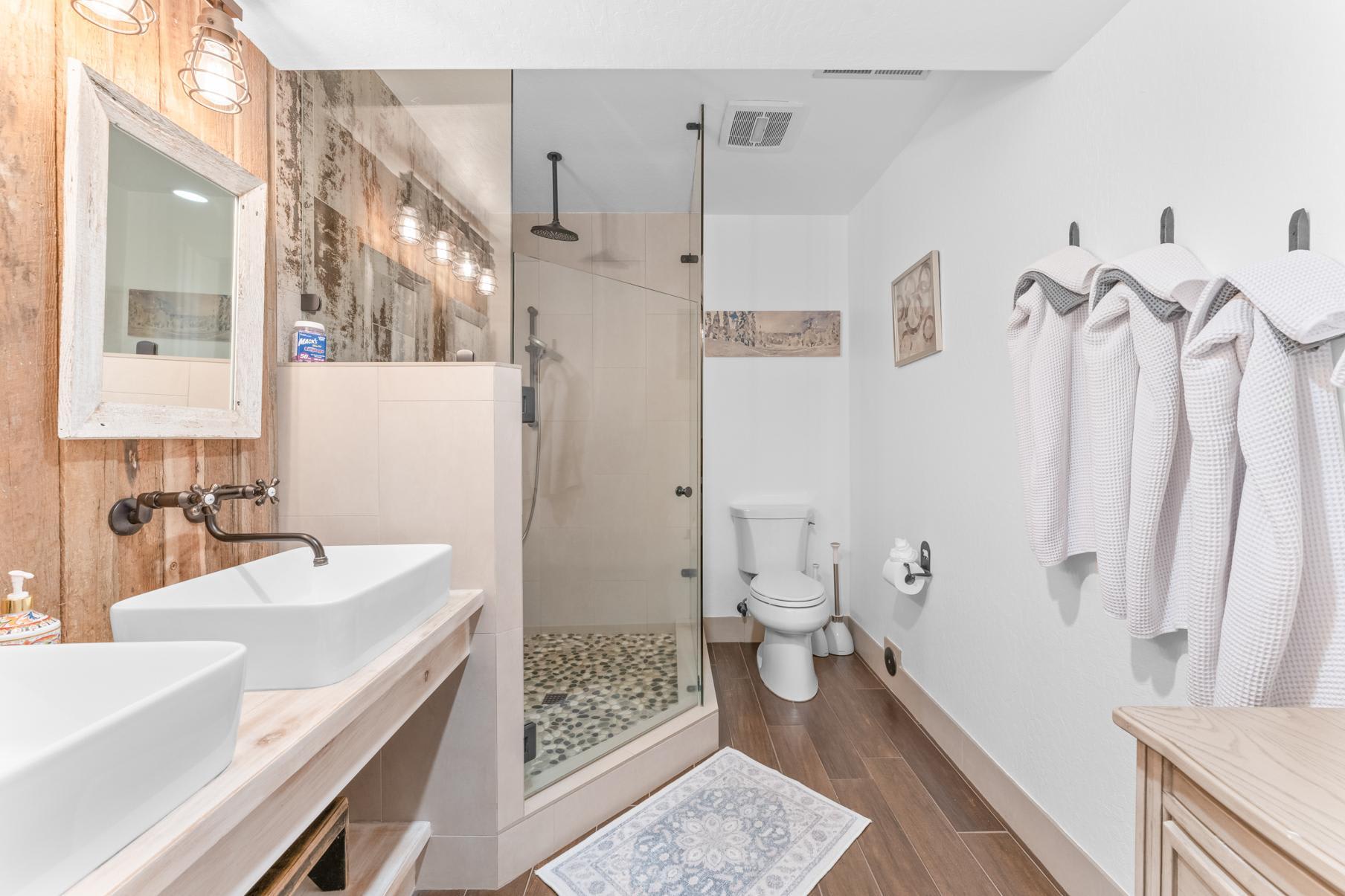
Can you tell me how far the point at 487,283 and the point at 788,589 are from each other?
5.66ft

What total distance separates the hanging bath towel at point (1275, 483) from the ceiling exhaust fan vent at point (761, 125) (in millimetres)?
1571

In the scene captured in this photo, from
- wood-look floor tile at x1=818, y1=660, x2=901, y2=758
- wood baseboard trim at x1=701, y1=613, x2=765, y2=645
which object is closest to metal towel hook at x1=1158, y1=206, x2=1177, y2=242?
wood-look floor tile at x1=818, y1=660, x2=901, y2=758

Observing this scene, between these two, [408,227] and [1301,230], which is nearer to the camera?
[1301,230]

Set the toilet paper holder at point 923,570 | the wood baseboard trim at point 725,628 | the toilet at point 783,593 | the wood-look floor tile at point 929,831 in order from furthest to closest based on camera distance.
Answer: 1. the wood baseboard trim at point 725,628
2. the toilet at point 783,593
3. the toilet paper holder at point 923,570
4. the wood-look floor tile at point 929,831

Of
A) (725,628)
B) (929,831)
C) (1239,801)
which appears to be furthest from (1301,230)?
(725,628)

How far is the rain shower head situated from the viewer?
220 cm

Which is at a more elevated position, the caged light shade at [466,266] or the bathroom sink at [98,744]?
the caged light shade at [466,266]

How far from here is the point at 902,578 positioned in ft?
7.18

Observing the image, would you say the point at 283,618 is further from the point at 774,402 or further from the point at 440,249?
the point at 774,402

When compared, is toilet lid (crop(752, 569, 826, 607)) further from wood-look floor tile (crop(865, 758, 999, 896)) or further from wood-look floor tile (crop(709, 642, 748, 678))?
wood-look floor tile (crop(865, 758, 999, 896))

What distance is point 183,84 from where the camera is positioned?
111 centimetres

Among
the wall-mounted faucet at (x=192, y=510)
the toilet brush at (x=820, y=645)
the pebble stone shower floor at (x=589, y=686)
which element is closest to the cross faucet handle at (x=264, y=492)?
the wall-mounted faucet at (x=192, y=510)

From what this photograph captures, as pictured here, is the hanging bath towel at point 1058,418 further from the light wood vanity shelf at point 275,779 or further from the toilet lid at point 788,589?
the light wood vanity shelf at point 275,779

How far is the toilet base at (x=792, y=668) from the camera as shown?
2.40m
